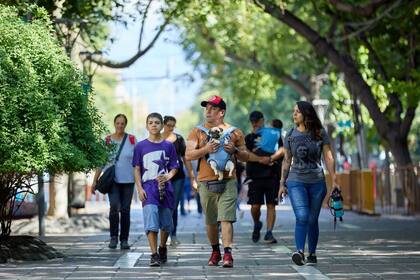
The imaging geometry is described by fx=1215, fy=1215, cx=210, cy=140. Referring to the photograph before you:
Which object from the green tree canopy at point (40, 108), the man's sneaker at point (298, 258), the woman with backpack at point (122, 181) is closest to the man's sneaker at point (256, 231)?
the woman with backpack at point (122, 181)

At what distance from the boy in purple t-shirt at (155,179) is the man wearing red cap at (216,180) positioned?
591 mm

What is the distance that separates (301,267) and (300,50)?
30991 millimetres

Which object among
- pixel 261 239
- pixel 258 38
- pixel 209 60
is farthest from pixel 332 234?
pixel 209 60

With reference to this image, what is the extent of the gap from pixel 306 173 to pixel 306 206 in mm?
357

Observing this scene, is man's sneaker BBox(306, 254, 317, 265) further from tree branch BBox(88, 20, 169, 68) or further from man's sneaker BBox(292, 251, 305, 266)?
tree branch BBox(88, 20, 169, 68)

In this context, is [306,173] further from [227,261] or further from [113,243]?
[113,243]

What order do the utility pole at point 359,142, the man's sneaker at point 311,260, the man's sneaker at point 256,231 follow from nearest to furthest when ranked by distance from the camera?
the man's sneaker at point 311,260 → the man's sneaker at point 256,231 → the utility pole at point 359,142

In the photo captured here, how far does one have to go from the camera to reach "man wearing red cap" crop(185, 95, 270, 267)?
42.0 feet

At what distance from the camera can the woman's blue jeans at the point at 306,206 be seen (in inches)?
516

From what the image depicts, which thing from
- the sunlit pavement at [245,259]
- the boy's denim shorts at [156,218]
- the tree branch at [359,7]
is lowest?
the sunlit pavement at [245,259]

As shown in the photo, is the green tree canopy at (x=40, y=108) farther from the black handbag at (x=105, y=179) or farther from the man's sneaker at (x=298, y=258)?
the man's sneaker at (x=298, y=258)

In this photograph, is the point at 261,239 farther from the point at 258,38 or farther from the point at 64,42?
the point at 258,38

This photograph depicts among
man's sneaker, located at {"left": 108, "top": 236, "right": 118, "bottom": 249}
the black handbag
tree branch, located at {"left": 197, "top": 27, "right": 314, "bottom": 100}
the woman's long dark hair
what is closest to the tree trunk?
man's sneaker, located at {"left": 108, "top": 236, "right": 118, "bottom": 249}

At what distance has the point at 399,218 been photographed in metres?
27.4
